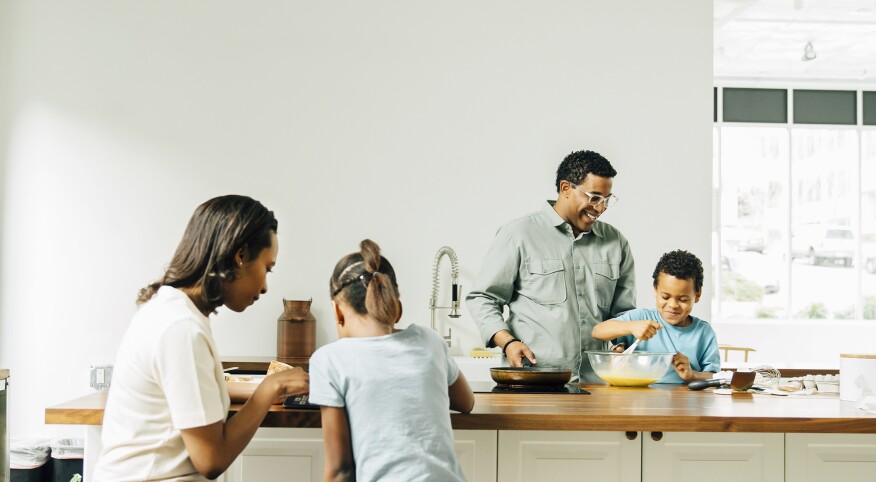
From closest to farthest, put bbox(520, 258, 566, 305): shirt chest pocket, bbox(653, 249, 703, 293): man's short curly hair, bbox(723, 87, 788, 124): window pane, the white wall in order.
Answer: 1. bbox(653, 249, 703, 293): man's short curly hair
2. bbox(520, 258, 566, 305): shirt chest pocket
3. the white wall
4. bbox(723, 87, 788, 124): window pane

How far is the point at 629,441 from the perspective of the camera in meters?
1.88

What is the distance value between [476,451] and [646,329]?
0.70 m

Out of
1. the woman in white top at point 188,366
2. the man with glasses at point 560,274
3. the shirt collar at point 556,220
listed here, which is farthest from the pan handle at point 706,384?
the woman in white top at point 188,366

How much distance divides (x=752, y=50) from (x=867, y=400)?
566 centimetres

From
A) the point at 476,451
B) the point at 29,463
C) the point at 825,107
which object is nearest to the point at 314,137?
the point at 29,463

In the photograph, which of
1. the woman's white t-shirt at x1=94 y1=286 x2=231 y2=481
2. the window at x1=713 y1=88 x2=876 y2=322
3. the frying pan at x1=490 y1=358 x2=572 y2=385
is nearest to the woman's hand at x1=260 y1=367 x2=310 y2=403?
the woman's white t-shirt at x1=94 y1=286 x2=231 y2=481

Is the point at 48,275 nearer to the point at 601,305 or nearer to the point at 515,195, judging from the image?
the point at 515,195

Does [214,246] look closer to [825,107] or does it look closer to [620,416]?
[620,416]

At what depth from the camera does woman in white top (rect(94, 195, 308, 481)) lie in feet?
4.71

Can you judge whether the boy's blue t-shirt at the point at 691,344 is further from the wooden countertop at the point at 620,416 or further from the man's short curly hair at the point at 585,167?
the wooden countertop at the point at 620,416

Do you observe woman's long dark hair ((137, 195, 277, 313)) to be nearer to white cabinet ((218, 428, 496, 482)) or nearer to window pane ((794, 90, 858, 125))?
white cabinet ((218, 428, 496, 482))

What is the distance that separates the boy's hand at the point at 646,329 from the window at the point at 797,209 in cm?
608

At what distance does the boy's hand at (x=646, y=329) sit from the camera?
7.48 ft

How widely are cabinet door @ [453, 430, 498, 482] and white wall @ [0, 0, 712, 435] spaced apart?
223cm
